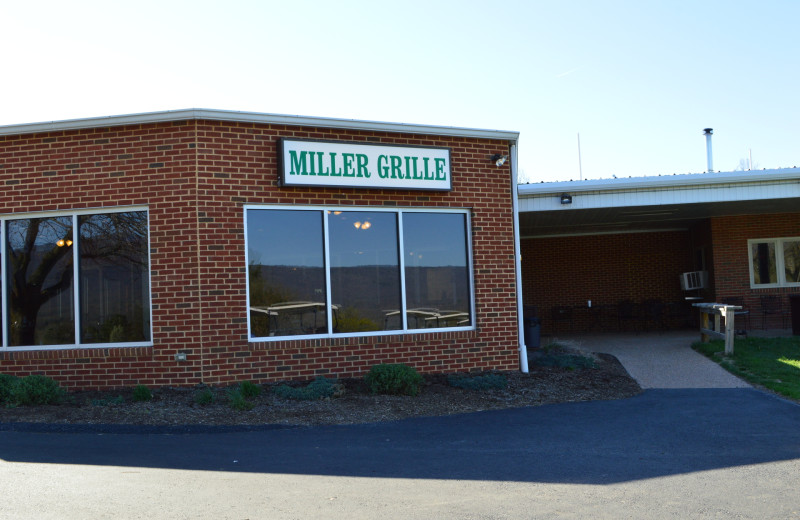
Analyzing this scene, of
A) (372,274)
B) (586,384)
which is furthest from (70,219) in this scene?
(586,384)

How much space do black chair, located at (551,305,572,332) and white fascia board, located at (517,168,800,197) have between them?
7141mm

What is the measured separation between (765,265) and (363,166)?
12.9 meters

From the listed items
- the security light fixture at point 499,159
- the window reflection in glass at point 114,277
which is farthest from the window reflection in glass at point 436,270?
the window reflection in glass at point 114,277

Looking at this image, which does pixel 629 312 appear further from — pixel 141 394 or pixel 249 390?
pixel 141 394

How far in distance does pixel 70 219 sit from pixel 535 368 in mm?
7646

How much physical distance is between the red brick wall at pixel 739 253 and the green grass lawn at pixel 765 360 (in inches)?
105

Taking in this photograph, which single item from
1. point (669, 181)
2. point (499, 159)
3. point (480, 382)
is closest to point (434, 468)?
point (480, 382)

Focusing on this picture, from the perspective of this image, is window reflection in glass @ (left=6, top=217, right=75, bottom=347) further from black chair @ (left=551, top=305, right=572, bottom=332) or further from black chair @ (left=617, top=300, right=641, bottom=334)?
black chair @ (left=617, top=300, right=641, bottom=334)

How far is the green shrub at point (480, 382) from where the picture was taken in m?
10.8

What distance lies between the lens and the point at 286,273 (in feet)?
36.1

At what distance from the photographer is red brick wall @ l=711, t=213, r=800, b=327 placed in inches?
751

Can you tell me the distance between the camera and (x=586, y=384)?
1112 cm

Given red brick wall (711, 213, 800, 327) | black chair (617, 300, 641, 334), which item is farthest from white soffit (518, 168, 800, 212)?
black chair (617, 300, 641, 334)

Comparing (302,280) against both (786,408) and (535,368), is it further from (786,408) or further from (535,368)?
(786,408)
